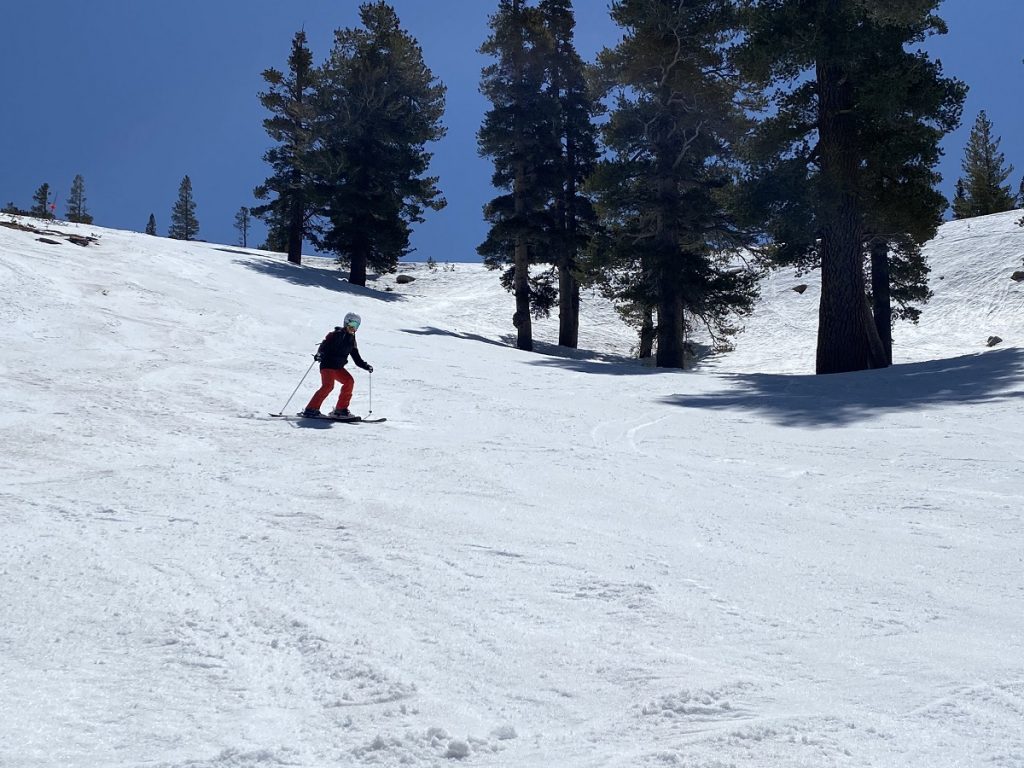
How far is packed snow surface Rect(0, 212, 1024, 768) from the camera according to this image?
9.51 ft

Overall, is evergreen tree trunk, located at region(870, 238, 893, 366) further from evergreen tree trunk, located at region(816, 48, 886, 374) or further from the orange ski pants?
the orange ski pants

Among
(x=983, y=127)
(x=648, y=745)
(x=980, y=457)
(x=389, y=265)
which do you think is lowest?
(x=648, y=745)

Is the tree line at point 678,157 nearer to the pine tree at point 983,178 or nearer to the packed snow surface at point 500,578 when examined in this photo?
the packed snow surface at point 500,578

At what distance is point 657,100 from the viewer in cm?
2150

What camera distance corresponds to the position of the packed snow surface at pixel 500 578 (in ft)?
9.51

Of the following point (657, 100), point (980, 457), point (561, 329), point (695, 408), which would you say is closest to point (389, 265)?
point (561, 329)

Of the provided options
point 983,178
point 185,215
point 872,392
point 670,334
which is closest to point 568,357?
point 670,334

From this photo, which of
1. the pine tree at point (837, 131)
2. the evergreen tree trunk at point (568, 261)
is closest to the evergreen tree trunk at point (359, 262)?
the evergreen tree trunk at point (568, 261)

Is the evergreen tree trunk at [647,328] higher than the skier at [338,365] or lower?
higher

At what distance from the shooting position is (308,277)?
101 ft

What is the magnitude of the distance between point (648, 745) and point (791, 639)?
1.22 metres

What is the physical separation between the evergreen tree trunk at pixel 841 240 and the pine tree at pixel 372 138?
775 inches

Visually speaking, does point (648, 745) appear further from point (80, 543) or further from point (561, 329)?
point (561, 329)

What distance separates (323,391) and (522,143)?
61.9ft
